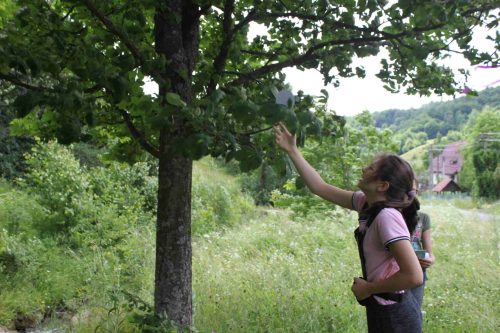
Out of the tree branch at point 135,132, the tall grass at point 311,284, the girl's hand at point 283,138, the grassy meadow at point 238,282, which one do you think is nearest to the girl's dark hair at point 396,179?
the girl's hand at point 283,138

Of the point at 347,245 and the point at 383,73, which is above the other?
the point at 383,73

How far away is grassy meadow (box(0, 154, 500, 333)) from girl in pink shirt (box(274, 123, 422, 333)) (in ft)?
3.80

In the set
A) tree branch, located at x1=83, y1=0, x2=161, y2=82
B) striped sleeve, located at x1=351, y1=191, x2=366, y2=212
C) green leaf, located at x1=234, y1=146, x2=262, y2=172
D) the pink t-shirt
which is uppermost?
tree branch, located at x1=83, y1=0, x2=161, y2=82

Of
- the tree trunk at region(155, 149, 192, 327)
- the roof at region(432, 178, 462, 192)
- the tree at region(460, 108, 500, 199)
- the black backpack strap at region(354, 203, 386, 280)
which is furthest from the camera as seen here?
the roof at region(432, 178, 462, 192)

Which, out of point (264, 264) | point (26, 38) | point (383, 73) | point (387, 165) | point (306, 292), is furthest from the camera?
point (264, 264)

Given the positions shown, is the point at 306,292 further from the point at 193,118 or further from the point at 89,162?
the point at 89,162

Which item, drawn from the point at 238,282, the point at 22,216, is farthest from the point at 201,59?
the point at 22,216

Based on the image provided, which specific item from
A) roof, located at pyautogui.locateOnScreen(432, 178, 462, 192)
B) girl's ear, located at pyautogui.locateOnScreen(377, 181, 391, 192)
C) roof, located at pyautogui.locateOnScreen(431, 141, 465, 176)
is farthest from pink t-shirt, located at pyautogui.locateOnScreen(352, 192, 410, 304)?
roof, located at pyautogui.locateOnScreen(431, 141, 465, 176)

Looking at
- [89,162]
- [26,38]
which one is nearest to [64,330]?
[26,38]

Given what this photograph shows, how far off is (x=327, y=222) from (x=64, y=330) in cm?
682

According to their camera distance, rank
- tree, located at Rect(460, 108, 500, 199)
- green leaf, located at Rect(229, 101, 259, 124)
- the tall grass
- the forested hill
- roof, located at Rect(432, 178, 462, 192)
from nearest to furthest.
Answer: green leaf, located at Rect(229, 101, 259, 124), the tall grass, tree, located at Rect(460, 108, 500, 199), roof, located at Rect(432, 178, 462, 192), the forested hill

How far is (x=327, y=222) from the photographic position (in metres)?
10.1

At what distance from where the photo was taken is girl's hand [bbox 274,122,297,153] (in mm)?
1911

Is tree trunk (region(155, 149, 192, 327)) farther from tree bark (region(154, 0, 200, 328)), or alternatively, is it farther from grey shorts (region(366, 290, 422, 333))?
grey shorts (region(366, 290, 422, 333))
